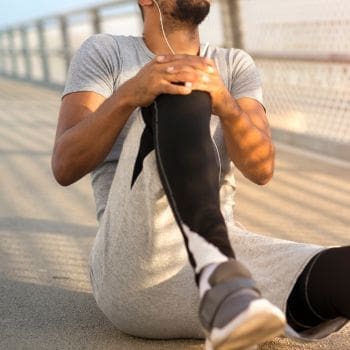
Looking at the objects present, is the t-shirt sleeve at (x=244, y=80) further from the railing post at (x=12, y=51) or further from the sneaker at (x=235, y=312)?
the railing post at (x=12, y=51)

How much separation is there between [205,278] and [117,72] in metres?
0.88

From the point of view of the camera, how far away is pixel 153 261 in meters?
2.06

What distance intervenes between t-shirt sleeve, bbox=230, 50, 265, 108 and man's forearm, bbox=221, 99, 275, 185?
0.13 meters

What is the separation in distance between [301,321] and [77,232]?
1995 mm

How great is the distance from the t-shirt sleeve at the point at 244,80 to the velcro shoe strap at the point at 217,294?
88 cm

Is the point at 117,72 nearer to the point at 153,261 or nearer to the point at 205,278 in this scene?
the point at 153,261

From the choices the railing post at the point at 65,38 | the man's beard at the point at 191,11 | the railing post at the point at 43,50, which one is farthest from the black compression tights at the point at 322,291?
the railing post at the point at 43,50

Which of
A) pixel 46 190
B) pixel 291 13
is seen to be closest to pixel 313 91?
pixel 291 13

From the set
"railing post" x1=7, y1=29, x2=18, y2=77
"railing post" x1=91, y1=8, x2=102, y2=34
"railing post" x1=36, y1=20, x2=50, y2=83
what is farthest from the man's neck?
"railing post" x1=7, y1=29, x2=18, y2=77

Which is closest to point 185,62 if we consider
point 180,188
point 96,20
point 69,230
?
point 180,188

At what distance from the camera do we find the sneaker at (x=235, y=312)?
5.18 ft

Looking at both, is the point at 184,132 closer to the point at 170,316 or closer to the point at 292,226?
the point at 170,316

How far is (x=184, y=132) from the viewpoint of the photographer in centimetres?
183

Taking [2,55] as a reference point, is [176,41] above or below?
above
